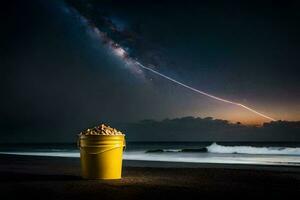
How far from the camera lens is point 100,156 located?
1154 centimetres

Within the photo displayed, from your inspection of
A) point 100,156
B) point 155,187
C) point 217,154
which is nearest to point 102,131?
point 100,156

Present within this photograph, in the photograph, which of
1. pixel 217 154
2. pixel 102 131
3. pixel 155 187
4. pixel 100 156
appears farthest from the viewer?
pixel 217 154

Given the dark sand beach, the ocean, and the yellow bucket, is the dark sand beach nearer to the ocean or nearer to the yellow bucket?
the yellow bucket

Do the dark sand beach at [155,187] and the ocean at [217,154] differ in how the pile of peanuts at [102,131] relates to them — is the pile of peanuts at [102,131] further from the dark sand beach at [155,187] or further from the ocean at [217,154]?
the ocean at [217,154]

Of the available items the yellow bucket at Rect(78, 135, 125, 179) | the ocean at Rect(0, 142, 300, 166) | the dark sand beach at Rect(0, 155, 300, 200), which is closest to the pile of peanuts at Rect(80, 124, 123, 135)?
the yellow bucket at Rect(78, 135, 125, 179)

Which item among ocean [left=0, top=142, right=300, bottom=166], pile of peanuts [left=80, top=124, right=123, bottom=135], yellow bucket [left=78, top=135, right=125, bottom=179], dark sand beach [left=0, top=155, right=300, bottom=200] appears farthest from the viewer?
ocean [left=0, top=142, right=300, bottom=166]

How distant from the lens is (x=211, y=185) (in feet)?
33.4

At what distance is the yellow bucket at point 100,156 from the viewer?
37.9 ft

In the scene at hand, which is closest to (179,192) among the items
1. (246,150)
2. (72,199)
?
(72,199)

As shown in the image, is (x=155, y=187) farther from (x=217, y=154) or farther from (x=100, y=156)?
(x=217, y=154)

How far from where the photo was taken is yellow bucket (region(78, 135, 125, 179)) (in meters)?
11.6

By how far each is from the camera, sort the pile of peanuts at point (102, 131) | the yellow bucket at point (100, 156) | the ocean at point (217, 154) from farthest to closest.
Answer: the ocean at point (217, 154) < the pile of peanuts at point (102, 131) < the yellow bucket at point (100, 156)

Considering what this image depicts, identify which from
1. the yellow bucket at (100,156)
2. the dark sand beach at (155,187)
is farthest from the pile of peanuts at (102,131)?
the dark sand beach at (155,187)

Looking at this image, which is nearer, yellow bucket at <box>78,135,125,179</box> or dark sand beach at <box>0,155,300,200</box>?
dark sand beach at <box>0,155,300,200</box>
